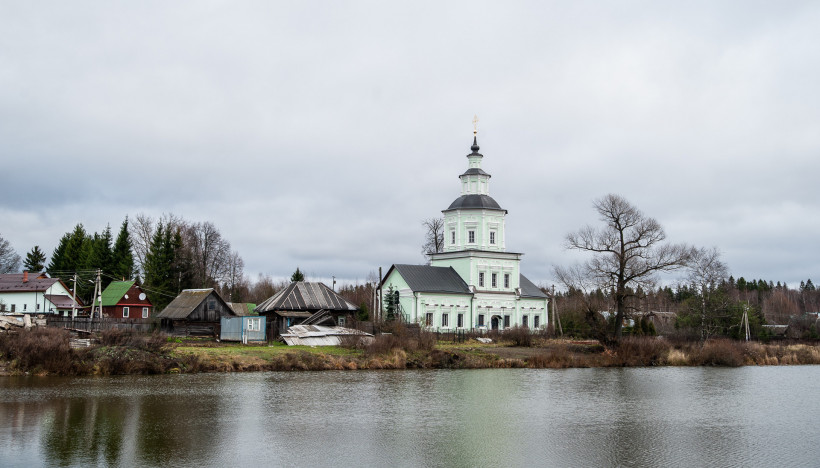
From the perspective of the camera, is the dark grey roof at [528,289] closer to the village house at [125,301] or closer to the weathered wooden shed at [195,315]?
the weathered wooden shed at [195,315]

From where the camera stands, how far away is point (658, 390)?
3008cm

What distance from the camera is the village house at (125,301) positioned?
68375 mm

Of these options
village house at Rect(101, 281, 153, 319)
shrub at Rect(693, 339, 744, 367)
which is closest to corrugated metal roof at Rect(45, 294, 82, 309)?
village house at Rect(101, 281, 153, 319)

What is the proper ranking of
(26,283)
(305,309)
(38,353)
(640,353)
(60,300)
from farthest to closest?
1. (60,300)
2. (26,283)
3. (305,309)
4. (640,353)
5. (38,353)

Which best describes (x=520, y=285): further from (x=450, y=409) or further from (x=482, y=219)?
(x=450, y=409)

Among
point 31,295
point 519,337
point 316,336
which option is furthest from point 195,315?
point 31,295

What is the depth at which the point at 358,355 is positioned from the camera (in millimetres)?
40094

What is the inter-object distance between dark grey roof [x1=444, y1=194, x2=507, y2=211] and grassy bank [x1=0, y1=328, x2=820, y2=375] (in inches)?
640

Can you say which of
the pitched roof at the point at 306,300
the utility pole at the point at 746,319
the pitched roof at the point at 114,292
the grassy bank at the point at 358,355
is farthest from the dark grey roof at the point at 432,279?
the pitched roof at the point at 114,292

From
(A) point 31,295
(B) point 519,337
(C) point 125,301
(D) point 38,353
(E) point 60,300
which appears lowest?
(D) point 38,353

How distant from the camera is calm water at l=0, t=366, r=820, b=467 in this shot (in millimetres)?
16156

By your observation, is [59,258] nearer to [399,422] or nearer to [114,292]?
[114,292]

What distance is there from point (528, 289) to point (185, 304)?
97.8 feet

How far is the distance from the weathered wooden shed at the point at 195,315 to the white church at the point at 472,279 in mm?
14534
